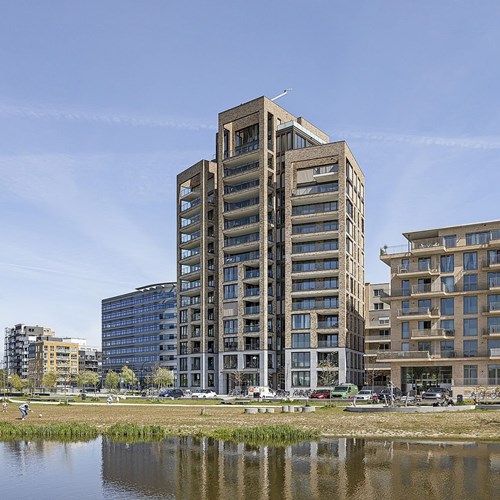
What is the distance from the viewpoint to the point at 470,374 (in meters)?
91.9

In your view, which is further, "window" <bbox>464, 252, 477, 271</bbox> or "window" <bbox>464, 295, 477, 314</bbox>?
"window" <bbox>464, 252, 477, 271</bbox>

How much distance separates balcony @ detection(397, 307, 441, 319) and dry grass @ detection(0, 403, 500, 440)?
38852 mm

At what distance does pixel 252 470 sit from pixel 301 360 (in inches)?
3317

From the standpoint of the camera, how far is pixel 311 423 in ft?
162

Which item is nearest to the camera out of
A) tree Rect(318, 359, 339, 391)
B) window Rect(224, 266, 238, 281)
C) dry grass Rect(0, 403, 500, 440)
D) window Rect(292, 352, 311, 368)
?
dry grass Rect(0, 403, 500, 440)

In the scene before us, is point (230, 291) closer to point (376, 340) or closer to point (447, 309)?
point (376, 340)

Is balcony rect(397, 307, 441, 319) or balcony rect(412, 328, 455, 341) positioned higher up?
balcony rect(397, 307, 441, 319)

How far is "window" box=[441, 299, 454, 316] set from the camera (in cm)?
9557

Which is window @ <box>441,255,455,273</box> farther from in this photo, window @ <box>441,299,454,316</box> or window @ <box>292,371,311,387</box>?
window @ <box>292,371,311,387</box>

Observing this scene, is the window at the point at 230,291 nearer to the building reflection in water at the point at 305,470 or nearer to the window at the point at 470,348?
the window at the point at 470,348

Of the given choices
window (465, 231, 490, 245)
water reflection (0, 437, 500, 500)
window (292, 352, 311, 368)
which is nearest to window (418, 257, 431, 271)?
→ window (465, 231, 490, 245)

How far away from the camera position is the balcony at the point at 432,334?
94.6 meters

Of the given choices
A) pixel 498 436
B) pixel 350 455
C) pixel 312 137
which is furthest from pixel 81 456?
pixel 312 137

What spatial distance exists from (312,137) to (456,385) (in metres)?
60.0
